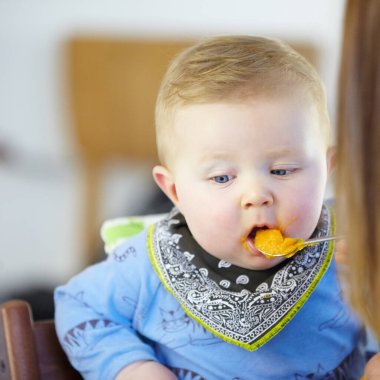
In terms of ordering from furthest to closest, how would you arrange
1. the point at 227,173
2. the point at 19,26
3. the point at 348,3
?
the point at 19,26 < the point at 227,173 < the point at 348,3

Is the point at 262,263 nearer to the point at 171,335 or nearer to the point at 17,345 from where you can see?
the point at 171,335

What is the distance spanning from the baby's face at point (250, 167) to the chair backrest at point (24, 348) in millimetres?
224

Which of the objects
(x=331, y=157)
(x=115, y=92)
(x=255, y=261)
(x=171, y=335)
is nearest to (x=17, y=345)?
(x=171, y=335)

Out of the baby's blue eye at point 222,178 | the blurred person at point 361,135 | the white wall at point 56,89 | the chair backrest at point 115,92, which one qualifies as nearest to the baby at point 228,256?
the baby's blue eye at point 222,178

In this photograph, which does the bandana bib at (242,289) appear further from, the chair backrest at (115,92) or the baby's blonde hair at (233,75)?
the chair backrest at (115,92)

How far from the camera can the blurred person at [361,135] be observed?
0.53 metres

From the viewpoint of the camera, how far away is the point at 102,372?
76 centimetres

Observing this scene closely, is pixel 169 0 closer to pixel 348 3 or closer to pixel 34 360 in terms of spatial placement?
pixel 34 360

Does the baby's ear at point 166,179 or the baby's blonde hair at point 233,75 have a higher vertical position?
the baby's blonde hair at point 233,75

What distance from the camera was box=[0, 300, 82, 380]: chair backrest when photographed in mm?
783

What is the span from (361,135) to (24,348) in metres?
0.43

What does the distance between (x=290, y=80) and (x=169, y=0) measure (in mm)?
1643

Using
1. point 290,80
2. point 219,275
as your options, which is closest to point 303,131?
point 290,80

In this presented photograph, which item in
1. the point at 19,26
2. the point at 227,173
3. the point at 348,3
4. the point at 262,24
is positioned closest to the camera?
the point at 348,3
